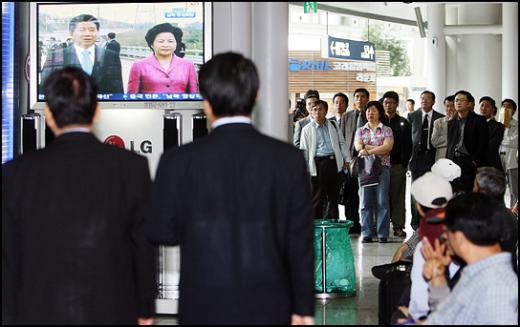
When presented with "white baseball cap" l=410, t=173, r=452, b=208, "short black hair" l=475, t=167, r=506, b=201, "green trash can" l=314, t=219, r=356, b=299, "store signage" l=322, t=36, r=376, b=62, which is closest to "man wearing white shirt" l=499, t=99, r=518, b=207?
"green trash can" l=314, t=219, r=356, b=299

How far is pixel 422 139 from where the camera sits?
10617 millimetres

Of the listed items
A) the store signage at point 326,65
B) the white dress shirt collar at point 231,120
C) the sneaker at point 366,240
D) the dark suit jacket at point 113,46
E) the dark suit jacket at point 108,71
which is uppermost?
the store signage at point 326,65

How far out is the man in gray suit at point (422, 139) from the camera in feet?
34.3

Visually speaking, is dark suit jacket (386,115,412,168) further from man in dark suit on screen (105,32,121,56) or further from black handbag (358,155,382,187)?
man in dark suit on screen (105,32,121,56)

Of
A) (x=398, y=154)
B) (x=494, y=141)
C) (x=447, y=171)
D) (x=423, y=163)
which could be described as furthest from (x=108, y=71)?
(x=494, y=141)

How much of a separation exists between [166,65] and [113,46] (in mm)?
344

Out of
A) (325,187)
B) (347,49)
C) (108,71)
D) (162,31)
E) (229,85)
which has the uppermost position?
(347,49)

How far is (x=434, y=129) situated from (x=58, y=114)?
7.81m

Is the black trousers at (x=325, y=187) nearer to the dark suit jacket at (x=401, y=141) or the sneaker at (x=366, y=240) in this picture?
the sneaker at (x=366, y=240)

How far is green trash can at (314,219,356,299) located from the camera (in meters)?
6.95

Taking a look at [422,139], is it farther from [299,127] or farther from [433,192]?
[433,192]

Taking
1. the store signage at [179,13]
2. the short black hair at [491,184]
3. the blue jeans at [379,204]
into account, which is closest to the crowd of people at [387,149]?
the blue jeans at [379,204]

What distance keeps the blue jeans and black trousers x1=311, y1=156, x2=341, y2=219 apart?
12.1 inches

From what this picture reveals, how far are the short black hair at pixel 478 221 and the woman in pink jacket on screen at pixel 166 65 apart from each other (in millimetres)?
2626
